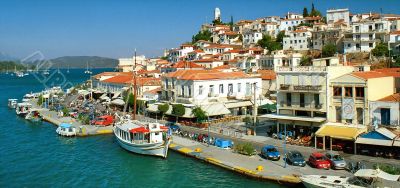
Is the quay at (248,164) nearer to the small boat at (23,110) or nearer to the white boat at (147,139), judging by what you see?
the white boat at (147,139)

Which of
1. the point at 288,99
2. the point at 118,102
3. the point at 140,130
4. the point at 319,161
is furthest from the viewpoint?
the point at 118,102

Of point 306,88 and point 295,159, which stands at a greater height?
point 306,88

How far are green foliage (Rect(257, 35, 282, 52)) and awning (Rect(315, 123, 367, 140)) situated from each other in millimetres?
63136

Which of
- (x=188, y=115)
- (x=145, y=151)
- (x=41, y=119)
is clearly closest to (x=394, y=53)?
(x=188, y=115)

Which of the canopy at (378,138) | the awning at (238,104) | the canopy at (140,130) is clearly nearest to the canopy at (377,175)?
the canopy at (378,138)

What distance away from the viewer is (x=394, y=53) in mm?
68688

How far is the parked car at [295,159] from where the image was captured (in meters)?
27.7

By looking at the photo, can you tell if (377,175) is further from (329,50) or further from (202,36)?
(202,36)

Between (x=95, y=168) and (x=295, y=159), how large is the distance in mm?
15025

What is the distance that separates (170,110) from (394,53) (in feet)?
134

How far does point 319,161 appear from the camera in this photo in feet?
88.2

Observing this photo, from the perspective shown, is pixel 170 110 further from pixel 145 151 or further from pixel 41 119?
pixel 41 119

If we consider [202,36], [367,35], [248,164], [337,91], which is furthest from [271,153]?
[202,36]

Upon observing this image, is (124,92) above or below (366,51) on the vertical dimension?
below
